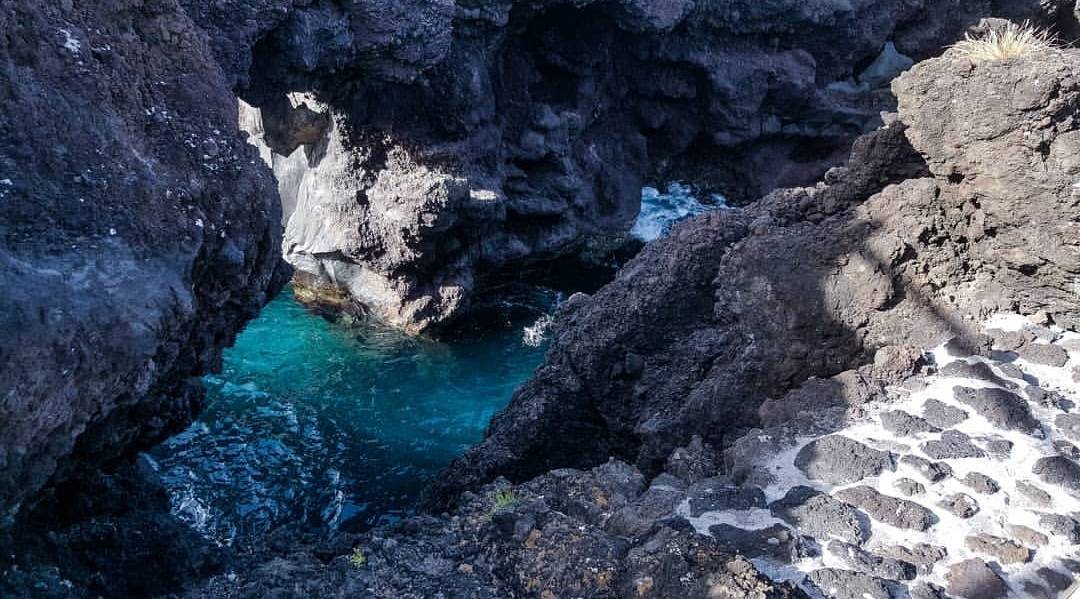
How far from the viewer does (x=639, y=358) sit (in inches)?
315

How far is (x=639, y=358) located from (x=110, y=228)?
4.48m

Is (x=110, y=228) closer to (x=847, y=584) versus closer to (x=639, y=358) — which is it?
(x=639, y=358)

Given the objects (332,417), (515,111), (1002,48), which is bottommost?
(332,417)

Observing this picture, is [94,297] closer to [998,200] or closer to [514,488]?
[514,488]

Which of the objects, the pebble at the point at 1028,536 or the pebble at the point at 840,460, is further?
the pebble at the point at 840,460

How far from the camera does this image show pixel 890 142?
7258mm

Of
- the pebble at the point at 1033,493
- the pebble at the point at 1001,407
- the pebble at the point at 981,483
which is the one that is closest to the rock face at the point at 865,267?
the pebble at the point at 1001,407

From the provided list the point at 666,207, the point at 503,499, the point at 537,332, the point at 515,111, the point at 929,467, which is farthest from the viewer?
the point at 666,207

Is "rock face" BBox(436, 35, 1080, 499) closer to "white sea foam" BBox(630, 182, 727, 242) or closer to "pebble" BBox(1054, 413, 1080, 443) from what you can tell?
"pebble" BBox(1054, 413, 1080, 443)

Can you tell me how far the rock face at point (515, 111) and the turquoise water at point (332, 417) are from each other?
82cm

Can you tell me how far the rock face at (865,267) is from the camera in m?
6.29

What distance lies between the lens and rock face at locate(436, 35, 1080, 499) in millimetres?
6285

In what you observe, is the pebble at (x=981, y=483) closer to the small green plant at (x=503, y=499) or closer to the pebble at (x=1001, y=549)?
the pebble at (x=1001, y=549)

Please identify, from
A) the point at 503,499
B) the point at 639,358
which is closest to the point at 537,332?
the point at 639,358
